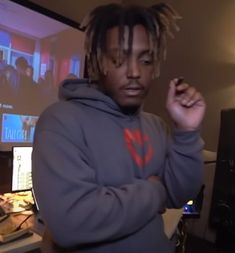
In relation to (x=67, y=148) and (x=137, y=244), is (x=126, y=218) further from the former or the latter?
(x=67, y=148)

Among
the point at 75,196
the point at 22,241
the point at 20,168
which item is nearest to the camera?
the point at 75,196

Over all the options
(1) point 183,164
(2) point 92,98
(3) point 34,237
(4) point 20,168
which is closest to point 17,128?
(4) point 20,168

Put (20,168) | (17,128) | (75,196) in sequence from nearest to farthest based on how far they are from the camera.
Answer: (75,196)
(20,168)
(17,128)

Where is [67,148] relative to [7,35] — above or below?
below

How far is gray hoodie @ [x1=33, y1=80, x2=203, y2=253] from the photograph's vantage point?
686 millimetres

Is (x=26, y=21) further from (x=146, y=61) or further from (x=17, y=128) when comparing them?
(x=146, y=61)

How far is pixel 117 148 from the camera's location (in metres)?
0.79

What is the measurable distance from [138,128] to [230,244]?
1.80 metres

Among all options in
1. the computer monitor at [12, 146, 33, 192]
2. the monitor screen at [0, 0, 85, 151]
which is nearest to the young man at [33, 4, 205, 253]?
the computer monitor at [12, 146, 33, 192]

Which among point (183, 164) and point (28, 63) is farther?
point (28, 63)

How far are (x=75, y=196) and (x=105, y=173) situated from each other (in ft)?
0.35

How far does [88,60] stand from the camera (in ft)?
2.87

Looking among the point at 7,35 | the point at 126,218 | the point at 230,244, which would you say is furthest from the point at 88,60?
the point at 230,244

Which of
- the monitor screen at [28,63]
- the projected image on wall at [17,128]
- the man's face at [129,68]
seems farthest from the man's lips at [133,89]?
the projected image on wall at [17,128]
